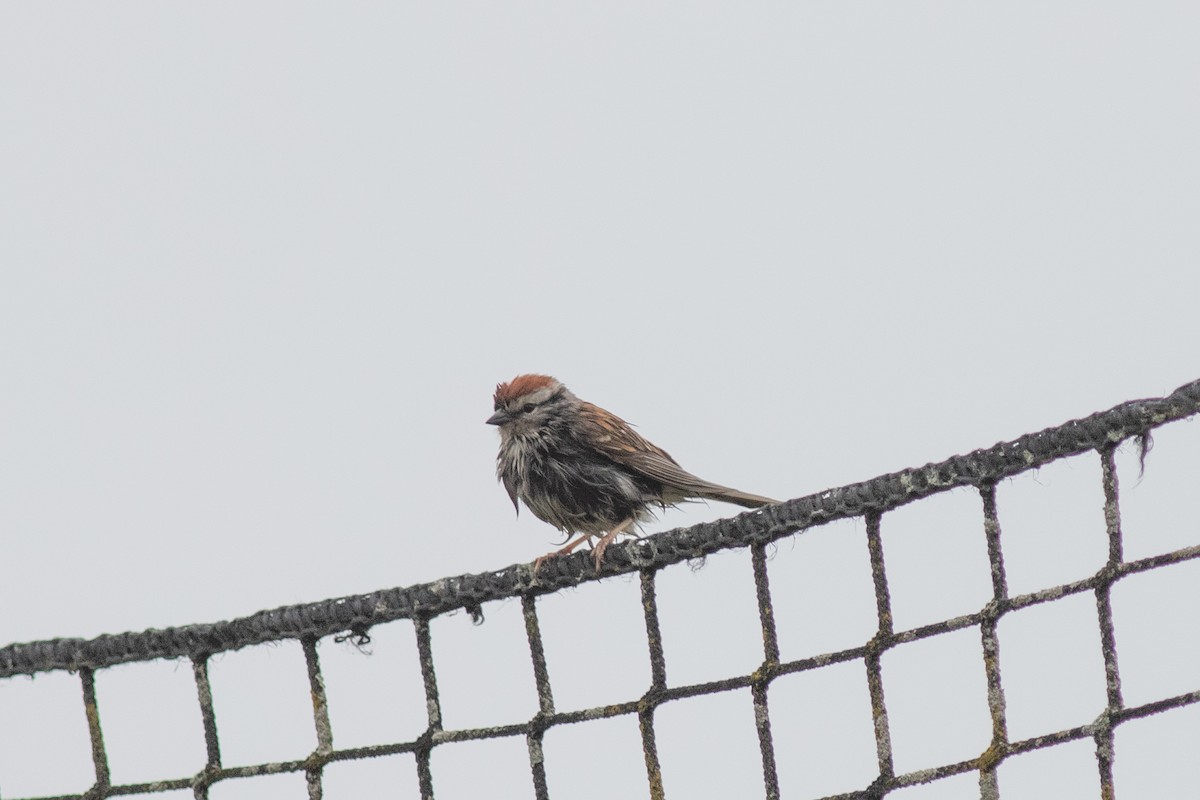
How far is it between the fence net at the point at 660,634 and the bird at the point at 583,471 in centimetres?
187

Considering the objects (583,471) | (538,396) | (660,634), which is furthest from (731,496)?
(660,634)

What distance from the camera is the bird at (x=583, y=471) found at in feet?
21.1

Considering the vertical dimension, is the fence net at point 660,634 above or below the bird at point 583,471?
below

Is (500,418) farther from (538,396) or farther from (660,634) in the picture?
(660,634)

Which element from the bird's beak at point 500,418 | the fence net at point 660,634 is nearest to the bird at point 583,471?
the bird's beak at point 500,418

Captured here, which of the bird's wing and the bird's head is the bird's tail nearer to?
the bird's wing

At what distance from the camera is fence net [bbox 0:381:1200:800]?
3660 mm

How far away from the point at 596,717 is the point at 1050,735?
3.78ft

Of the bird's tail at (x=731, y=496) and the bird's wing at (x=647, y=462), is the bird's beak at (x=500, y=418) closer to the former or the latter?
the bird's wing at (x=647, y=462)

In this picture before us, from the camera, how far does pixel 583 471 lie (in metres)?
6.46

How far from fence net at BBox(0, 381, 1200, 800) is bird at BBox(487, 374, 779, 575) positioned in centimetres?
187

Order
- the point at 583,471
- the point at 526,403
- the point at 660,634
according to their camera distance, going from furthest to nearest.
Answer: the point at 526,403, the point at 583,471, the point at 660,634

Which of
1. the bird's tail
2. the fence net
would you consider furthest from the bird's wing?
the fence net

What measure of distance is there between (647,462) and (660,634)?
228 centimetres
